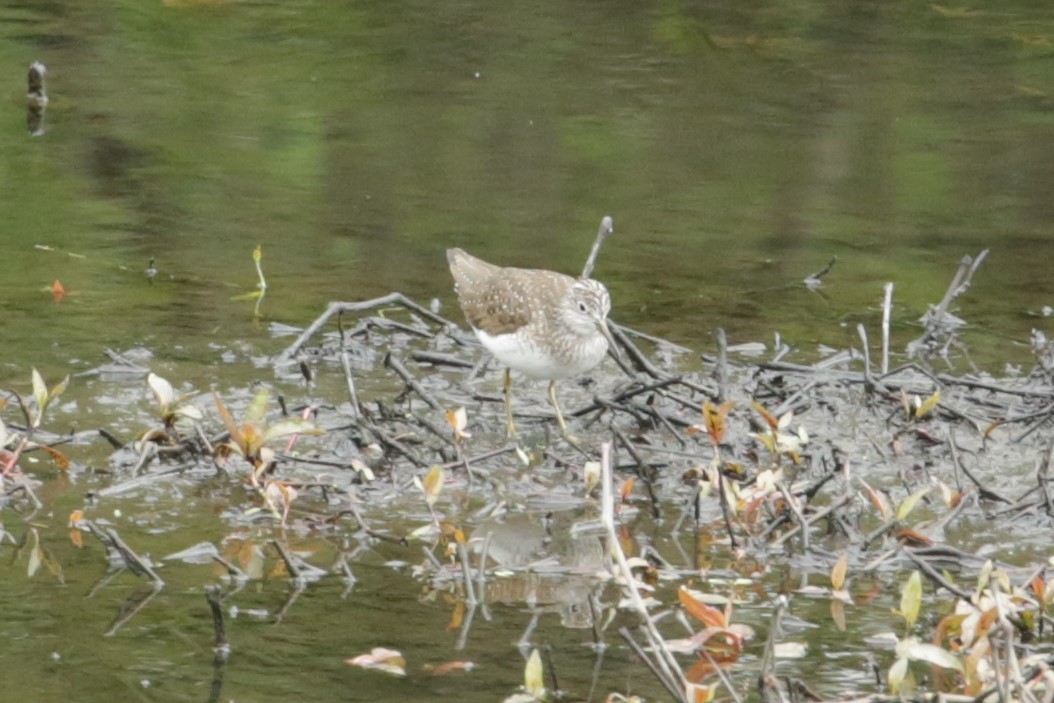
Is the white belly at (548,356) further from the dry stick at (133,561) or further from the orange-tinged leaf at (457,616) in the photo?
the dry stick at (133,561)

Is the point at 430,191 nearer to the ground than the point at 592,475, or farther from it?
nearer to the ground

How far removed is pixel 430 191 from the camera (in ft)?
37.4

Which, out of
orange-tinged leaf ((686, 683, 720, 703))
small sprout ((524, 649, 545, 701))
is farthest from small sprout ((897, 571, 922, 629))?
small sprout ((524, 649, 545, 701))

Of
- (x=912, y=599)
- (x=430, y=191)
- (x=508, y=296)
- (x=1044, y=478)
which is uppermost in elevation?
(x=912, y=599)

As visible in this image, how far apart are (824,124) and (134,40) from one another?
18.2ft

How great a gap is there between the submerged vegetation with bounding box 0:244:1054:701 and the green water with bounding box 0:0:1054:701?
0.12 metres

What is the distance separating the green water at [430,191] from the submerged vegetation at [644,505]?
4.9 inches

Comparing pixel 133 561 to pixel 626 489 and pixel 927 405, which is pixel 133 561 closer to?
pixel 626 489

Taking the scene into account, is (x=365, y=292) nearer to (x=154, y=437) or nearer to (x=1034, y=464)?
(x=154, y=437)

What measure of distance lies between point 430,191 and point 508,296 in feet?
11.8

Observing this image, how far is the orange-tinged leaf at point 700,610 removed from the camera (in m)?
4.84

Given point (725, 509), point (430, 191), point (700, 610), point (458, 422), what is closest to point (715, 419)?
point (725, 509)

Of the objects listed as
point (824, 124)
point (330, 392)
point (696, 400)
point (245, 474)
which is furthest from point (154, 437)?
point (824, 124)

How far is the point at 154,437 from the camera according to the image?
6.98 m
